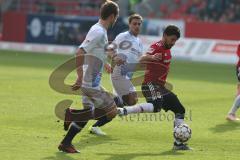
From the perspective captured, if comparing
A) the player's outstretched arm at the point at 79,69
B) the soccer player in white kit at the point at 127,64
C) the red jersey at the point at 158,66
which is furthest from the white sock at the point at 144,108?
the soccer player in white kit at the point at 127,64

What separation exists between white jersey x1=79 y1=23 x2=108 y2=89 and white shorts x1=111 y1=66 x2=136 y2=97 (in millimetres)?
3474

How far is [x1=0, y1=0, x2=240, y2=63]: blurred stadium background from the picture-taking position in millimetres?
34750

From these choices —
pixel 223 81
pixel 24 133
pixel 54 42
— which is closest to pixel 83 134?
pixel 24 133

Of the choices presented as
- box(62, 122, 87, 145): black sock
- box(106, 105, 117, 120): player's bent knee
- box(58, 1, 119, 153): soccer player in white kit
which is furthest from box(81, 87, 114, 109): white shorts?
box(62, 122, 87, 145): black sock

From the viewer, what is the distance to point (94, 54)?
10.6 meters

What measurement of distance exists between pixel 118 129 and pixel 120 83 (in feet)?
4.70

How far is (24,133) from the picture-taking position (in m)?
12.1

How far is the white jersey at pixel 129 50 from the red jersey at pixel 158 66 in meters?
2.62

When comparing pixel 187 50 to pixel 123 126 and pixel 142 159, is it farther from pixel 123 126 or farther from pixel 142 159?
pixel 142 159

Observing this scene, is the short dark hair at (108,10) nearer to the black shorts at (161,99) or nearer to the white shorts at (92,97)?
the white shorts at (92,97)

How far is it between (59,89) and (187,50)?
53.7ft

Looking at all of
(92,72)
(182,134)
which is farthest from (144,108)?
(92,72)

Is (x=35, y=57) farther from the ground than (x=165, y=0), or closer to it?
closer to it

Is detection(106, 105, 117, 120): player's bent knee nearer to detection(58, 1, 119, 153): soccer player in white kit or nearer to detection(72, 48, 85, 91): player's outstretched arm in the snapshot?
detection(58, 1, 119, 153): soccer player in white kit
